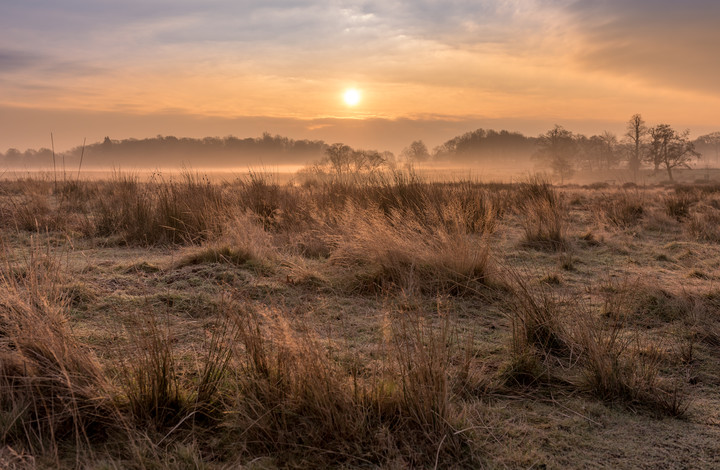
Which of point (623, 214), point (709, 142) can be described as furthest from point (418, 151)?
point (709, 142)

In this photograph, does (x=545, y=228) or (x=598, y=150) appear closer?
(x=545, y=228)

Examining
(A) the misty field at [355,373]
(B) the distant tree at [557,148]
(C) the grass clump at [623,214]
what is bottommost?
(A) the misty field at [355,373]

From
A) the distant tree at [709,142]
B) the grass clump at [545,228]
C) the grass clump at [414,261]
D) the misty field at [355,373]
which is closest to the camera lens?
the misty field at [355,373]

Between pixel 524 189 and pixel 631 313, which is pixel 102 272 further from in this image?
pixel 524 189

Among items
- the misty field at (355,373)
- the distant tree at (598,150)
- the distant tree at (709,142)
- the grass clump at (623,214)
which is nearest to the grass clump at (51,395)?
the misty field at (355,373)

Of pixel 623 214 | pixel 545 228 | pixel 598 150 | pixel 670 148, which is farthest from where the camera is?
pixel 598 150

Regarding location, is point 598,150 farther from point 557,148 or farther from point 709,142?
point 709,142

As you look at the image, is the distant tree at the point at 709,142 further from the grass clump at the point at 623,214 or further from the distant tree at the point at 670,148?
the grass clump at the point at 623,214

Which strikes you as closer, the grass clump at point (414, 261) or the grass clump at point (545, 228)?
the grass clump at point (414, 261)

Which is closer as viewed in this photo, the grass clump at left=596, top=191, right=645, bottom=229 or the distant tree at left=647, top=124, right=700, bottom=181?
the grass clump at left=596, top=191, right=645, bottom=229

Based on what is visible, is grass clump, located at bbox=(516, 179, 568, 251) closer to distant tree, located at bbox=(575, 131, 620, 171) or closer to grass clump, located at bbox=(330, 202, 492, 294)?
grass clump, located at bbox=(330, 202, 492, 294)

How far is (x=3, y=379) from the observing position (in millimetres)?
2102

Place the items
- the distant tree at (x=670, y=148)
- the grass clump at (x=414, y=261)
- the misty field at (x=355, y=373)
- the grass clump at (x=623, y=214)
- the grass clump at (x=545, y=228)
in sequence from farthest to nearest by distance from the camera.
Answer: the distant tree at (x=670, y=148), the grass clump at (x=623, y=214), the grass clump at (x=545, y=228), the grass clump at (x=414, y=261), the misty field at (x=355, y=373)

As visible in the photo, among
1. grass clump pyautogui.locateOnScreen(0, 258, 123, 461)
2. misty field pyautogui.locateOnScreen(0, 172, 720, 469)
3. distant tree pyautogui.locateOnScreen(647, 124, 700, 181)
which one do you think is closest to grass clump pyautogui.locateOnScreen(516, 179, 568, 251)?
misty field pyautogui.locateOnScreen(0, 172, 720, 469)
